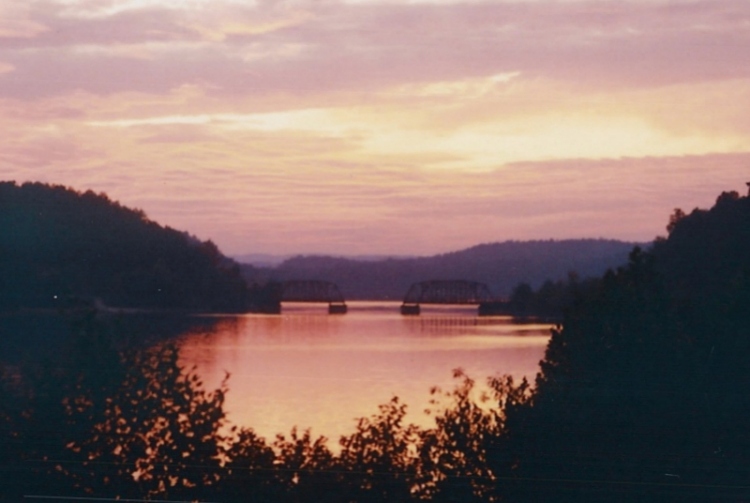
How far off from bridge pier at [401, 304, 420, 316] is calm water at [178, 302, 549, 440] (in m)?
0.30

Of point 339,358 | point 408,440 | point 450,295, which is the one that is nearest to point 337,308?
point 450,295

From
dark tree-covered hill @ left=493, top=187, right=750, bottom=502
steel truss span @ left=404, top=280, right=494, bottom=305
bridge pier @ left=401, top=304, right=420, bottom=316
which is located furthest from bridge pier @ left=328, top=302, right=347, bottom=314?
dark tree-covered hill @ left=493, top=187, right=750, bottom=502

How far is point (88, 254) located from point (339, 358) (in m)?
5.71

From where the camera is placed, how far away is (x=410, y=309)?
29.2 m

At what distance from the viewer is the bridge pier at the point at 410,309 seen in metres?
28.8

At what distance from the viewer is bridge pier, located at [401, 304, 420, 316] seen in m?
28.8

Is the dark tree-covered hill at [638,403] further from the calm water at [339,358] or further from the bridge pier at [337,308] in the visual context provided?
the bridge pier at [337,308]

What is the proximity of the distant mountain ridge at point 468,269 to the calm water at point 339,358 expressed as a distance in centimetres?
89

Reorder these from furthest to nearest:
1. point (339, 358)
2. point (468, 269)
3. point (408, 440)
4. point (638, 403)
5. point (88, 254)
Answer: point (468, 269), point (339, 358), point (88, 254), point (638, 403), point (408, 440)

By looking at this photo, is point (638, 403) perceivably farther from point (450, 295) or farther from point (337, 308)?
point (450, 295)

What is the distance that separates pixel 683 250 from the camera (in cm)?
1748

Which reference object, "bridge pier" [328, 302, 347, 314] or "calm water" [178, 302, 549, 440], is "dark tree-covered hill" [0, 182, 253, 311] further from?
"bridge pier" [328, 302, 347, 314]

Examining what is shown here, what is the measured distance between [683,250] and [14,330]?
1199cm

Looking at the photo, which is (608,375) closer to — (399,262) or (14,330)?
(14,330)
